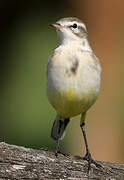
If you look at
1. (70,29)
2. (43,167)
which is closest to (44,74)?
(70,29)

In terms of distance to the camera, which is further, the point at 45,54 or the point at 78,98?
the point at 45,54

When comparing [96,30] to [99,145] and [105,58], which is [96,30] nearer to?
[105,58]

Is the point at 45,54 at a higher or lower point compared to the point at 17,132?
higher

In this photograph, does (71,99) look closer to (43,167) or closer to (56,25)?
(56,25)

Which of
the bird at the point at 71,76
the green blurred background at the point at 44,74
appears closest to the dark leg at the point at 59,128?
the bird at the point at 71,76

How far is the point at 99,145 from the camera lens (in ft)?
27.5

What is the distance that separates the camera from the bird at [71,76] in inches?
190

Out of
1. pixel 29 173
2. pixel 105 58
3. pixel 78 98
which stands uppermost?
pixel 105 58

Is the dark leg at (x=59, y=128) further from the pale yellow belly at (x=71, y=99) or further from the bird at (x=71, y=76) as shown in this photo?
the pale yellow belly at (x=71, y=99)

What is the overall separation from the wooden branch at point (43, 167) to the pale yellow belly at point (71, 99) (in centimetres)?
58

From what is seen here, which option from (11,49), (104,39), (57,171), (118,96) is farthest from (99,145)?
(57,171)

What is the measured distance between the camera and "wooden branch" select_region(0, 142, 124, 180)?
4.10 meters

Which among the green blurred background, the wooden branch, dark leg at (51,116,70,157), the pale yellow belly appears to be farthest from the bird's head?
the green blurred background

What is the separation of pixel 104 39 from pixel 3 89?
2488 millimetres
